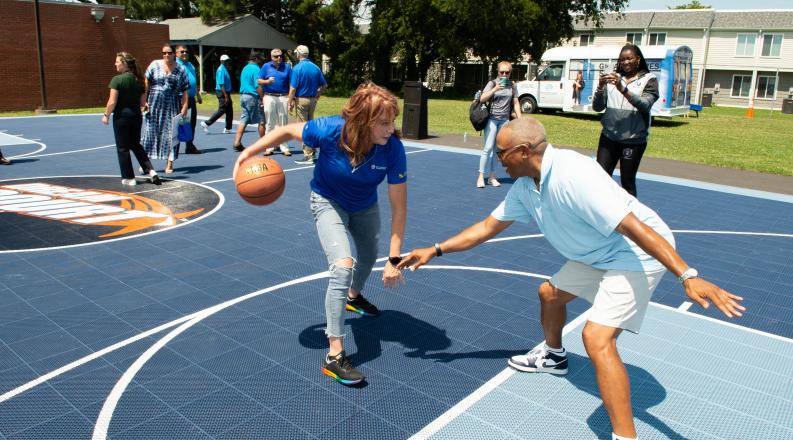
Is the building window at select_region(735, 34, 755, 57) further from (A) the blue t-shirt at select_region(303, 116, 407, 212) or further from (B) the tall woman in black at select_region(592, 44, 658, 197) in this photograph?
(A) the blue t-shirt at select_region(303, 116, 407, 212)

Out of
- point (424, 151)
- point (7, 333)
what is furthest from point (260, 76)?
point (7, 333)

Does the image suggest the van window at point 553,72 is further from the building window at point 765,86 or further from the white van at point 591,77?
the building window at point 765,86

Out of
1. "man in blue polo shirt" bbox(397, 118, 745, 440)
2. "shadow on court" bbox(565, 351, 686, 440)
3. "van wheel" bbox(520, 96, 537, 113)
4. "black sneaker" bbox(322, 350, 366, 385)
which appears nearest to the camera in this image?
"man in blue polo shirt" bbox(397, 118, 745, 440)

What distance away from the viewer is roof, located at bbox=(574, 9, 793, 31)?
153ft

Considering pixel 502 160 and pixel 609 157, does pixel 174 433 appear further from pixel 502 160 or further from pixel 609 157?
pixel 609 157

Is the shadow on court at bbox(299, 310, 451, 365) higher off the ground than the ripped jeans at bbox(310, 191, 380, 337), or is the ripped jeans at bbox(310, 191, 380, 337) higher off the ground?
the ripped jeans at bbox(310, 191, 380, 337)

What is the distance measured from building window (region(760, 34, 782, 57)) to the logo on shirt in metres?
51.1

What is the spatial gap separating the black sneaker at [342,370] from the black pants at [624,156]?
466 cm

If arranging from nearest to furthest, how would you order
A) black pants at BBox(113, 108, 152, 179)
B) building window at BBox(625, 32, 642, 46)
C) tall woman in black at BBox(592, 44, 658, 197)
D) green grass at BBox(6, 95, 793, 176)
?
tall woman in black at BBox(592, 44, 658, 197) < black pants at BBox(113, 108, 152, 179) < green grass at BBox(6, 95, 793, 176) < building window at BBox(625, 32, 642, 46)

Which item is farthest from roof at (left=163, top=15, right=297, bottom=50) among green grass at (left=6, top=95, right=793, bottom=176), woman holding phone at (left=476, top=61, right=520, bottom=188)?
woman holding phone at (left=476, top=61, right=520, bottom=188)

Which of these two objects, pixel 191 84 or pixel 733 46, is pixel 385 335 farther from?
pixel 733 46

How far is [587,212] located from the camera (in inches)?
117

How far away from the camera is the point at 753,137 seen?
21109 mm

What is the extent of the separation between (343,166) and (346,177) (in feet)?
0.25
